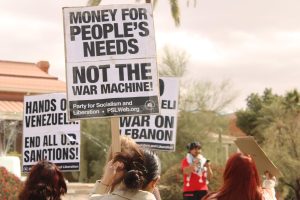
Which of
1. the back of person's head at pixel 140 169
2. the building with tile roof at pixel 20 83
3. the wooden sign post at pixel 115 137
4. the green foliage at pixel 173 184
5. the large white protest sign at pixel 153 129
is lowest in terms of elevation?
the green foliage at pixel 173 184

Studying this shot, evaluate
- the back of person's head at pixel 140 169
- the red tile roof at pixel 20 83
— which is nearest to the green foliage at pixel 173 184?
the back of person's head at pixel 140 169

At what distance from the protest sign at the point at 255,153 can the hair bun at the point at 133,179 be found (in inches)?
122

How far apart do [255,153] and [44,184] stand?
301 cm

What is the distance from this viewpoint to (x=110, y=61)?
879 cm

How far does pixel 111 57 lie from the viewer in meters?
8.81

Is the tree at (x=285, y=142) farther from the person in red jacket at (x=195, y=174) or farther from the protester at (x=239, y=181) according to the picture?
the protester at (x=239, y=181)

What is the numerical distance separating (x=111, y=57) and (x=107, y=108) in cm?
60

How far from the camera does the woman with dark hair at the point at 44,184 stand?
18.8ft

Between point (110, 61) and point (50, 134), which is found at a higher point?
point (110, 61)

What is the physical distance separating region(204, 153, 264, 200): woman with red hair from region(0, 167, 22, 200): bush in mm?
11154

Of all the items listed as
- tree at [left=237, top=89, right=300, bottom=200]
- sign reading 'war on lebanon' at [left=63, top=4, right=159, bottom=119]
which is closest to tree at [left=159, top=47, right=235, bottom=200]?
tree at [left=237, top=89, right=300, bottom=200]

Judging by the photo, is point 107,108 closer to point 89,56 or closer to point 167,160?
point 89,56

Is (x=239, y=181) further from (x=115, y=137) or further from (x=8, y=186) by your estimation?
(x=8, y=186)

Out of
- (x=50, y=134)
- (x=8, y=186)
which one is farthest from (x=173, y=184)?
(x=50, y=134)
